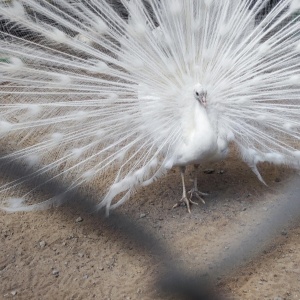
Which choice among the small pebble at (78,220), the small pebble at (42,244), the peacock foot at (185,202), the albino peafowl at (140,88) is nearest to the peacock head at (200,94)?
the albino peafowl at (140,88)

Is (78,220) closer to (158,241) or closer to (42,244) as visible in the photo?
(42,244)

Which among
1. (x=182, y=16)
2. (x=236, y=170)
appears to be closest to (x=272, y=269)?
(x=236, y=170)

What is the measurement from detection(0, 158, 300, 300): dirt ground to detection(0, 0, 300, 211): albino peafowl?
0.69 feet

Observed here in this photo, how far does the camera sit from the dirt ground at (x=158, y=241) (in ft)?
7.22

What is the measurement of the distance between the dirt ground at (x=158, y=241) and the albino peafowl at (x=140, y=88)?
209 millimetres

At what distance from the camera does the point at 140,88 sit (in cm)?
265

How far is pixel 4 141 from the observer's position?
2488 mm

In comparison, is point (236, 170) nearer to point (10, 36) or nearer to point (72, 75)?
point (72, 75)

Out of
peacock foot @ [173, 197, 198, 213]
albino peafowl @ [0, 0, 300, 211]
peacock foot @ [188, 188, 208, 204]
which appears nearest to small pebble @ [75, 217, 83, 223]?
albino peafowl @ [0, 0, 300, 211]

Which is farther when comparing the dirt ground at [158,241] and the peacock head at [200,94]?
the peacock head at [200,94]

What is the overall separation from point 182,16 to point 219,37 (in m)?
0.24

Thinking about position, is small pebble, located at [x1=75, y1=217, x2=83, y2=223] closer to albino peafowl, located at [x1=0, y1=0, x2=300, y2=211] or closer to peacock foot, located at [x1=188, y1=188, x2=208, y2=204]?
albino peafowl, located at [x1=0, y1=0, x2=300, y2=211]

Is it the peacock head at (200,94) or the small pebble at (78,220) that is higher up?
the peacock head at (200,94)

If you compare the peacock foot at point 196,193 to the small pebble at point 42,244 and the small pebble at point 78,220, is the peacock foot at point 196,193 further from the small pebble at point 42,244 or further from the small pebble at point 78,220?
the small pebble at point 42,244
